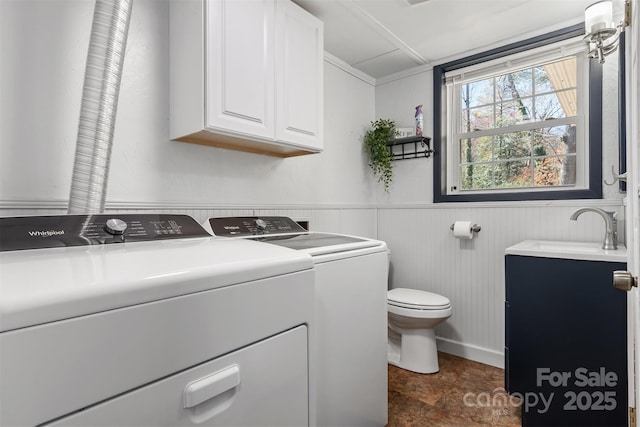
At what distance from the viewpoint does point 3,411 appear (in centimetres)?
44

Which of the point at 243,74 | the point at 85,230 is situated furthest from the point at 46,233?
the point at 243,74

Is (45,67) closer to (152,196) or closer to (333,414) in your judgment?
(152,196)

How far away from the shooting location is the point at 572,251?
1.66 metres

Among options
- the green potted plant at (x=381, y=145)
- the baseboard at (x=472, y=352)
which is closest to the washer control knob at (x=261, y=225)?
the green potted plant at (x=381, y=145)

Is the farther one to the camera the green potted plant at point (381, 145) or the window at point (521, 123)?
the green potted plant at point (381, 145)

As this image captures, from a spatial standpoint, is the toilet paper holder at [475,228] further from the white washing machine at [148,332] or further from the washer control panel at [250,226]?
the white washing machine at [148,332]

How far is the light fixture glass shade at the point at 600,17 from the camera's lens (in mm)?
1586

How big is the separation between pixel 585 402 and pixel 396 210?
5.53 ft

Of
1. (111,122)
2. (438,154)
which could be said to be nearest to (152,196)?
(111,122)

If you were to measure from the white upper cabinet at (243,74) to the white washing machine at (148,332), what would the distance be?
0.72m

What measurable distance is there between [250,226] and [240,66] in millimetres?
750

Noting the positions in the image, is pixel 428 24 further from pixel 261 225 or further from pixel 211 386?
pixel 211 386

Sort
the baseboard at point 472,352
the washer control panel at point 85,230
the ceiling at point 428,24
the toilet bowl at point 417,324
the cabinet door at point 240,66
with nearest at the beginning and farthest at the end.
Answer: the washer control panel at point 85,230 < the cabinet door at point 240,66 < the ceiling at point 428,24 < the toilet bowl at point 417,324 < the baseboard at point 472,352

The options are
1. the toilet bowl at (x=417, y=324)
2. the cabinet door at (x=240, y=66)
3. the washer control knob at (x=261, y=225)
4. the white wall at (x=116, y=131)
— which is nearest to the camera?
the white wall at (x=116, y=131)
